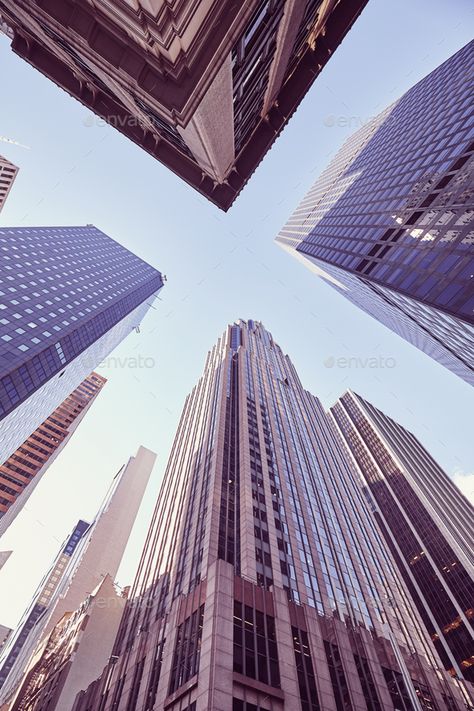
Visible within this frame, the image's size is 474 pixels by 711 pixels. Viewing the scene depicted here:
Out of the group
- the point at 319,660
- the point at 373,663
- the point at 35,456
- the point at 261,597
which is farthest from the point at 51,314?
the point at 373,663

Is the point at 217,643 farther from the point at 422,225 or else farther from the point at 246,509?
the point at 422,225

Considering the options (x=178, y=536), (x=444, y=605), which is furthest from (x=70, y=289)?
(x=444, y=605)

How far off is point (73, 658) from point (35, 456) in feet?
263

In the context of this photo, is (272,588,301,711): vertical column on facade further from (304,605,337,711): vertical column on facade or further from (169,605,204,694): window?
(169,605,204,694): window

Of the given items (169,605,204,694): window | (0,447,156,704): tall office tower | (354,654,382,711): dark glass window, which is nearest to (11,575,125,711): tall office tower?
(169,605,204,694): window

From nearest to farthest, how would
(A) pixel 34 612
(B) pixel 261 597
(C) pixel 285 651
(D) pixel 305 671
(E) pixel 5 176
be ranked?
(D) pixel 305 671 < (C) pixel 285 651 < (B) pixel 261 597 < (E) pixel 5 176 < (A) pixel 34 612

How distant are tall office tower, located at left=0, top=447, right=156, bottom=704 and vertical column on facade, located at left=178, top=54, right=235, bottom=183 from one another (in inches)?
4853

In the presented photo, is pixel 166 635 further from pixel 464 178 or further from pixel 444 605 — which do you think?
pixel 444 605

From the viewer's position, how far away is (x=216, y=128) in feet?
69.5

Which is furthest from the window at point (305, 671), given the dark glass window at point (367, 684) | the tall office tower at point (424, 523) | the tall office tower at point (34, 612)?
the tall office tower at point (34, 612)

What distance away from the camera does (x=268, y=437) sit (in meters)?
76.3

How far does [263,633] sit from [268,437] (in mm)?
41405

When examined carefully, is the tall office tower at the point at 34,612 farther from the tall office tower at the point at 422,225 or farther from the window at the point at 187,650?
the tall office tower at the point at 422,225

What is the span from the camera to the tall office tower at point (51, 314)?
73250 mm
